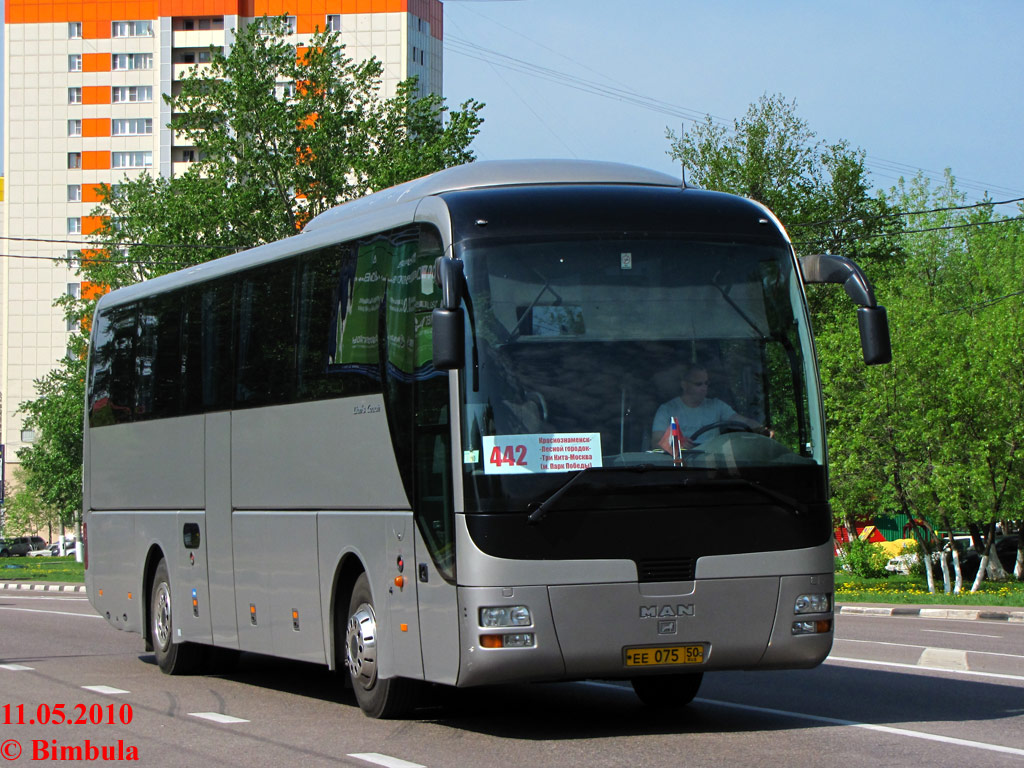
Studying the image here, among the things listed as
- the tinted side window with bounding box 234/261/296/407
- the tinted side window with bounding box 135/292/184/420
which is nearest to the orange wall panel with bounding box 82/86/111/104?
the tinted side window with bounding box 135/292/184/420

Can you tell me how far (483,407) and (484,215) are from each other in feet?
4.25

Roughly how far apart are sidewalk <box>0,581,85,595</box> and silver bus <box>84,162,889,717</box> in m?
33.2

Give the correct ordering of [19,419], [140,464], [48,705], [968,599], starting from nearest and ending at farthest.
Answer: [48,705] → [140,464] → [968,599] → [19,419]

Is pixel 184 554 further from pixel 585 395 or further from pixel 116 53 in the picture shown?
pixel 116 53

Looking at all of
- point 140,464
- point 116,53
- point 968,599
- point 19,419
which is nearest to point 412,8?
point 116,53

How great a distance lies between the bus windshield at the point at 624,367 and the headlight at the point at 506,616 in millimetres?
599

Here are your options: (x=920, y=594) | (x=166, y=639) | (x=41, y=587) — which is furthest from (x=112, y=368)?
(x=41, y=587)

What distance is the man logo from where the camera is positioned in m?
9.59

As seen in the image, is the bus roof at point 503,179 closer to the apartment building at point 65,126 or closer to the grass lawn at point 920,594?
the grass lawn at point 920,594

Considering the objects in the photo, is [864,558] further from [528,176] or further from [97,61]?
[97,61]

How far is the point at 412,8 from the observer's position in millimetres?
101562

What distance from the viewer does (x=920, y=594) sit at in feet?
116

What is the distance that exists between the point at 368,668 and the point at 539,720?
1.26 m

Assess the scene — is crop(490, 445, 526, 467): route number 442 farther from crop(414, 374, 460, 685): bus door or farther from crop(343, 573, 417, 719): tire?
crop(343, 573, 417, 719): tire
